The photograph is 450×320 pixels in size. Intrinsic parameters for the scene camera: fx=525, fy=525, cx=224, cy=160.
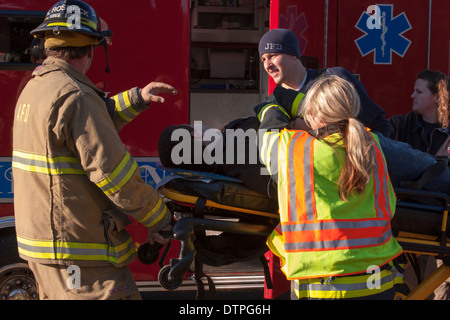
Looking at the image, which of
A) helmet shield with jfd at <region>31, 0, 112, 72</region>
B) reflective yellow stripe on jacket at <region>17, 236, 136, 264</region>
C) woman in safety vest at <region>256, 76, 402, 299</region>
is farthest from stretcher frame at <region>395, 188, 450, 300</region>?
helmet shield with jfd at <region>31, 0, 112, 72</region>

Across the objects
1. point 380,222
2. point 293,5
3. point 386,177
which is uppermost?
point 293,5

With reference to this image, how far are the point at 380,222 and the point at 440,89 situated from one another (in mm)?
1705

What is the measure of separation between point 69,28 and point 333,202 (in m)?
1.33

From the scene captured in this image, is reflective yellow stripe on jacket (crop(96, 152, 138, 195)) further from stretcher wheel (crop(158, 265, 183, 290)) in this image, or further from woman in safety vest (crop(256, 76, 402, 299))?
woman in safety vest (crop(256, 76, 402, 299))

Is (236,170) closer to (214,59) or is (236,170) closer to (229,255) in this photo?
(229,255)

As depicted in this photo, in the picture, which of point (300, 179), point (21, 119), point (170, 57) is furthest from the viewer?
point (170, 57)

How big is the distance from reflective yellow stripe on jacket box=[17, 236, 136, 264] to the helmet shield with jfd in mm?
858

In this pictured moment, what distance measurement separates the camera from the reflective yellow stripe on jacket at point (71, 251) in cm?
218

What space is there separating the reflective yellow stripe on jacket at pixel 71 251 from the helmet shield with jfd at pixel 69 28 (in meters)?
0.86

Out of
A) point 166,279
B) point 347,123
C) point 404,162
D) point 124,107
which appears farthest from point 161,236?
point 404,162

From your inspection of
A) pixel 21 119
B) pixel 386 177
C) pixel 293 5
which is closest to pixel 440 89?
pixel 293 5

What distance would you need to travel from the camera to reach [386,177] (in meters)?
2.21

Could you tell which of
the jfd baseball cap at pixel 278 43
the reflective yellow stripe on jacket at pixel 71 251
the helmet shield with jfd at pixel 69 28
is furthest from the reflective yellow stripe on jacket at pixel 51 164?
the jfd baseball cap at pixel 278 43

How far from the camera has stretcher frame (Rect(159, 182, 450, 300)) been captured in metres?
2.43
